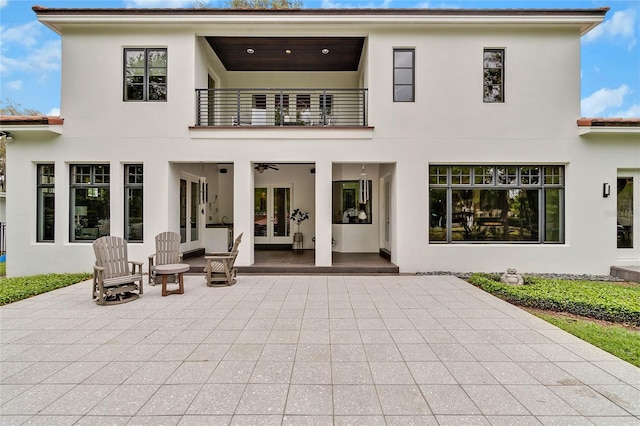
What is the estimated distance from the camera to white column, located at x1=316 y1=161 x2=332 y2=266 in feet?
27.5

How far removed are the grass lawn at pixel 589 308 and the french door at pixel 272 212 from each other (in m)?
7.20

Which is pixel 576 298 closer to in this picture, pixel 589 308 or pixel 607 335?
pixel 589 308

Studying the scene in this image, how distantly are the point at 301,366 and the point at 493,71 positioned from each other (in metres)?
9.23

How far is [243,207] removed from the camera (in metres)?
8.45

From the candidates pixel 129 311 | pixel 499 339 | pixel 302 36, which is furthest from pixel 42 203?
pixel 499 339

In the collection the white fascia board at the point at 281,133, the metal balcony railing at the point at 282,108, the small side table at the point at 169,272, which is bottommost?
the small side table at the point at 169,272

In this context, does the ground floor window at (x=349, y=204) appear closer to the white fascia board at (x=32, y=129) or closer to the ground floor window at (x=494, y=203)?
the ground floor window at (x=494, y=203)

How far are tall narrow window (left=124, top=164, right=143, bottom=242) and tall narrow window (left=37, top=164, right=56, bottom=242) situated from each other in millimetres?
1999

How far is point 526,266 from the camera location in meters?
8.38

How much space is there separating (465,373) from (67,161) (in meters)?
10.4

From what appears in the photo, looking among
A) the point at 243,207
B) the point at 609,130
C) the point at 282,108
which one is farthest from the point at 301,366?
the point at 609,130

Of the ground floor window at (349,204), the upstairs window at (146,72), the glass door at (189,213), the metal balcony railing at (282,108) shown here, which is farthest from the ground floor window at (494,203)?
the upstairs window at (146,72)

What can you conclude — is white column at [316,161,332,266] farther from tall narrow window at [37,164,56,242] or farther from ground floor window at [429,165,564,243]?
tall narrow window at [37,164,56,242]

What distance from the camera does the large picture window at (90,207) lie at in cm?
853
